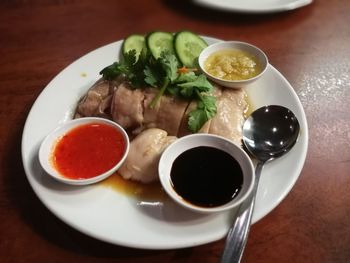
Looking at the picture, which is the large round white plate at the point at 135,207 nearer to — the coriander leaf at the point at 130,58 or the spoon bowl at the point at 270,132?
the spoon bowl at the point at 270,132

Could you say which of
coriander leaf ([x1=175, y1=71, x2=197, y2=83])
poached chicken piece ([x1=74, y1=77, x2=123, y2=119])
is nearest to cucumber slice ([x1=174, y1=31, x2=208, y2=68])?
coriander leaf ([x1=175, y1=71, x2=197, y2=83])

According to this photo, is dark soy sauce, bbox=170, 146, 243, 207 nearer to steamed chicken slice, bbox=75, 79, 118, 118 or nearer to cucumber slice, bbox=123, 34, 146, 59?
steamed chicken slice, bbox=75, 79, 118, 118

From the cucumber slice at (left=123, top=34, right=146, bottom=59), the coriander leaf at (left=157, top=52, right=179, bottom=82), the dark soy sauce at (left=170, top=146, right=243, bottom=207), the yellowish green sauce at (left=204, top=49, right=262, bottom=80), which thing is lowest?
the dark soy sauce at (left=170, top=146, right=243, bottom=207)

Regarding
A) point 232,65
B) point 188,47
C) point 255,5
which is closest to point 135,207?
point 232,65

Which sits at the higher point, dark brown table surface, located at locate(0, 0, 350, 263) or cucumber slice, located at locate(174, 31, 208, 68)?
cucumber slice, located at locate(174, 31, 208, 68)

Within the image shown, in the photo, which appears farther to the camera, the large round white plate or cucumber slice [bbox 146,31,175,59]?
cucumber slice [bbox 146,31,175,59]

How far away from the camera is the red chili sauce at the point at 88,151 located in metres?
2.01

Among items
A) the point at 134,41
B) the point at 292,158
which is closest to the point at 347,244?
the point at 292,158

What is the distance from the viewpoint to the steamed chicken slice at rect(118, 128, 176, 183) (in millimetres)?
2137

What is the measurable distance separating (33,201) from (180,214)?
0.95 m

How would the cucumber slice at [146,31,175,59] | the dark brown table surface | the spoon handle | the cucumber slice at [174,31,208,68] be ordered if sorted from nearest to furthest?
the spoon handle < the dark brown table surface < the cucumber slice at [174,31,208,68] < the cucumber slice at [146,31,175,59]

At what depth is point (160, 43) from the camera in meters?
2.89

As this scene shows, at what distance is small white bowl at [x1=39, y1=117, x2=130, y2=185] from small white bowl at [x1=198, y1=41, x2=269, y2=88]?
30.7 inches

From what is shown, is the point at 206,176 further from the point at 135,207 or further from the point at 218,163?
the point at 135,207
